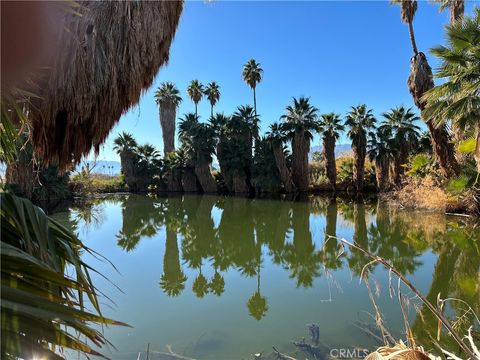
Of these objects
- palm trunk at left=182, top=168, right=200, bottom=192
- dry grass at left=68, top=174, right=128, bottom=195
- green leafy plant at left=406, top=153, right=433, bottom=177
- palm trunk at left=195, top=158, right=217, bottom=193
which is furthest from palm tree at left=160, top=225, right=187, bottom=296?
palm trunk at left=182, top=168, right=200, bottom=192

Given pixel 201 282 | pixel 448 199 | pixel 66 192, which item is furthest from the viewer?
pixel 66 192

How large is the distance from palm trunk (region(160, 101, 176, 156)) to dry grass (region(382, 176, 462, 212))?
3270 cm

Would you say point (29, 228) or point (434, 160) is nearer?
point (29, 228)

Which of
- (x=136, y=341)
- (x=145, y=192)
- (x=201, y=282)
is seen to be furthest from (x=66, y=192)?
(x=136, y=341)

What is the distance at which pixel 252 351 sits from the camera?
4.21m

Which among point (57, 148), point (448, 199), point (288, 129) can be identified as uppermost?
point (288, 129)

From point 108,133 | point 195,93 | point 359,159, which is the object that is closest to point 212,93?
point 195,93

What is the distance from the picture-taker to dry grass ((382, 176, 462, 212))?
15.4 meters

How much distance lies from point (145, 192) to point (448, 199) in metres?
33.3

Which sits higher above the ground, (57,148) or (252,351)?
(57,148)

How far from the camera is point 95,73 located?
365 centimetres

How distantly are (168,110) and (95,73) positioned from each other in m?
43.8

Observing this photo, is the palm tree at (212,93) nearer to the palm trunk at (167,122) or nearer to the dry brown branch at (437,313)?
the palm trunk at (167,122)

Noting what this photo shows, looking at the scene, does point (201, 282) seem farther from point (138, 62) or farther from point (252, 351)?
point (138, 62)
